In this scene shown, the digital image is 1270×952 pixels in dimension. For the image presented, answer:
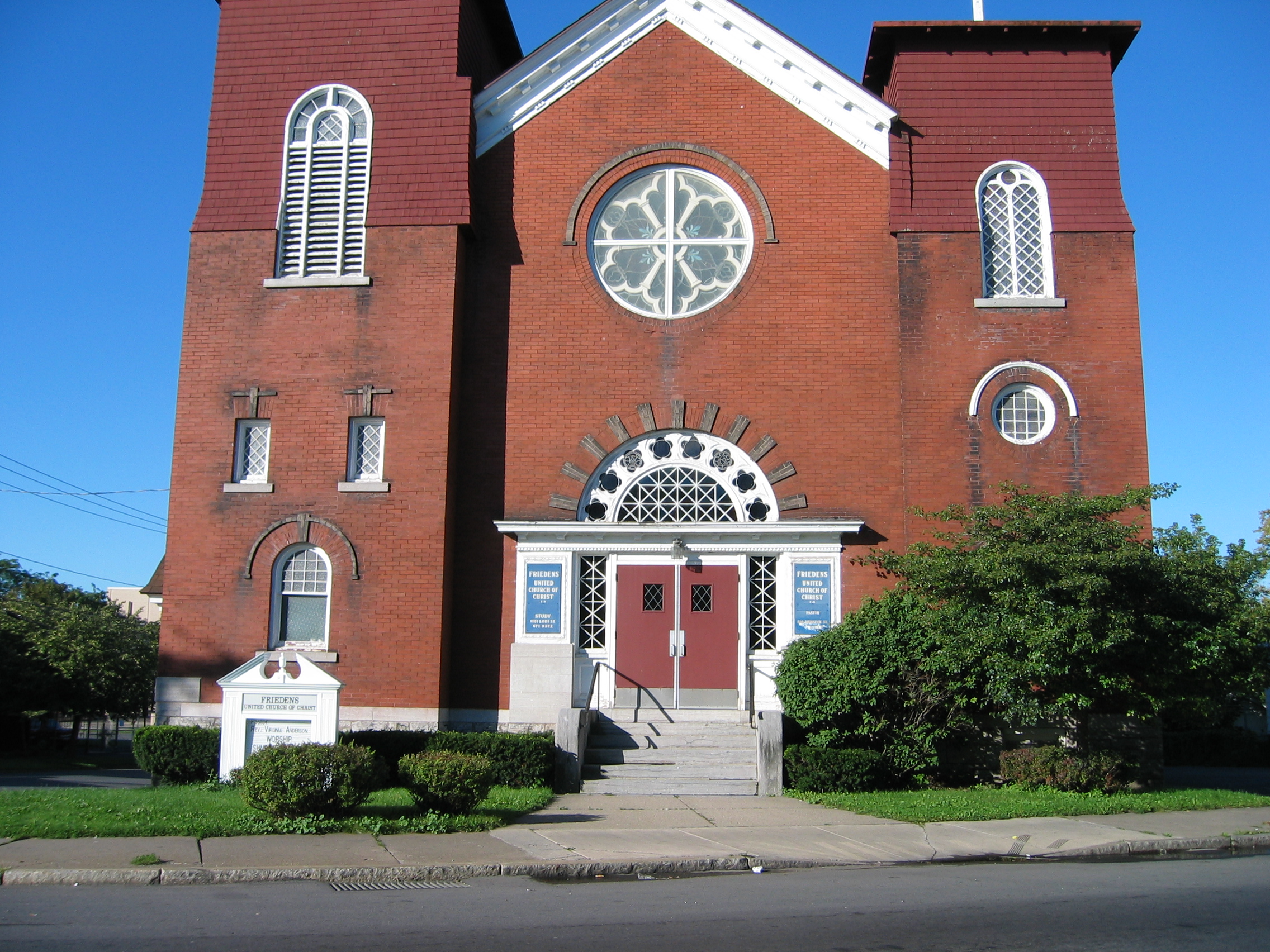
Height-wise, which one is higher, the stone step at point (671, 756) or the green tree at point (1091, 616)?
the green tree at point (1091, 616)

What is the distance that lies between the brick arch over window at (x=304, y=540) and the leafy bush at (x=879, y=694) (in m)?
7.21

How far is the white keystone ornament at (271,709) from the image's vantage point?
534 inches

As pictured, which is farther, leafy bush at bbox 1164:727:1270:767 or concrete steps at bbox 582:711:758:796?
leafy bush at bbox 1164:727:1270:767

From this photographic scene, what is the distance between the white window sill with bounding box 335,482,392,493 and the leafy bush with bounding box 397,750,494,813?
6.63m

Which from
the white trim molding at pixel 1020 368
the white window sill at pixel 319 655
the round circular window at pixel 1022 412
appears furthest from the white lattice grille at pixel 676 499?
the white window sill at pixel 319 655

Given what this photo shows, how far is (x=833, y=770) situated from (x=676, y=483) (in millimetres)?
5514

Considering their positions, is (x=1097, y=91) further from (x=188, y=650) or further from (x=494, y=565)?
(x=188, y=650)

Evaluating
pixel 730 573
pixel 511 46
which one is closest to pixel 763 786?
pixel 730 573

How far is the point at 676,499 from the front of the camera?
18.6 metres

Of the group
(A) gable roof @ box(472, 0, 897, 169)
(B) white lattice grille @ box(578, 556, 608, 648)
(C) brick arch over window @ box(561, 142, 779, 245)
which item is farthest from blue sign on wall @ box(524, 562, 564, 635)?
(A) gable roof @ box(472, 0, 897, 169)

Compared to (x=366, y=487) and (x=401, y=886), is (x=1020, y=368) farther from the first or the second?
(x=401, y=886)

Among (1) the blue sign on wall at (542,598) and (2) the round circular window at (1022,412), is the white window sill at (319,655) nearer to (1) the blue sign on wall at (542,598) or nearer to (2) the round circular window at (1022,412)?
(1) the blue sign on wall at (542,598)

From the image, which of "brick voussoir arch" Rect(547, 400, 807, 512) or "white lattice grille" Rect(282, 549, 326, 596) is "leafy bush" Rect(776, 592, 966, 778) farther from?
"white lattice grille" Rect(282, 549, 326, 596)

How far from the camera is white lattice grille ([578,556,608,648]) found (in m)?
18.3
